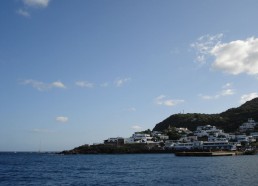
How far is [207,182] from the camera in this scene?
43562 millimetres

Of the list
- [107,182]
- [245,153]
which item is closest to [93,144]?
[245,153]

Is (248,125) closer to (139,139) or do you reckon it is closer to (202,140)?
(202,140)

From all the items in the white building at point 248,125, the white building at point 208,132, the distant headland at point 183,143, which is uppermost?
the white building at point 248,125

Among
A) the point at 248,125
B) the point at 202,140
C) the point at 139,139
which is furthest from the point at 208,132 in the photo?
the point at 139,139

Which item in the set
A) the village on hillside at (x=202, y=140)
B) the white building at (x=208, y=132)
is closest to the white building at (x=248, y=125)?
the village on hillside at (x=202, y=140)

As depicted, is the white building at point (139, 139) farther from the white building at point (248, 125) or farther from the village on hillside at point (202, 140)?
the white building at point (248, 125)

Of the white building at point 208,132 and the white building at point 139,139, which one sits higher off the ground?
the white building at point 208,132

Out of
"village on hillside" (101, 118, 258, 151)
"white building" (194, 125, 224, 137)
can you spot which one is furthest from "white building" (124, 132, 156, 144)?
"white building" (194, 125, 224, 137)

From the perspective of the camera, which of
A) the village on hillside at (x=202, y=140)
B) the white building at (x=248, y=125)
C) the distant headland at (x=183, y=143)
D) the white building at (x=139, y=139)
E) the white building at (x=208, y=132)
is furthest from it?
the white building at (x=248, y=125)

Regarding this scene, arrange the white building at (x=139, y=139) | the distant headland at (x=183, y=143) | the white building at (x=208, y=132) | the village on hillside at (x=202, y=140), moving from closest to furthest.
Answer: the distant headland at (x=183, y=143) < the village on hillside at (x=202, y=140) < the white building at (x=139, y=139) < the white building at (x=208, y=132)

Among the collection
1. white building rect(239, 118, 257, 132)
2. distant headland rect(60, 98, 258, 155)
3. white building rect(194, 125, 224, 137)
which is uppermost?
white building rect(239, 118, 257, 132)

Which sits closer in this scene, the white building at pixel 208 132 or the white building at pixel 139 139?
the white building at pixel 139 139

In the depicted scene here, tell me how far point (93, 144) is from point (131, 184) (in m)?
140

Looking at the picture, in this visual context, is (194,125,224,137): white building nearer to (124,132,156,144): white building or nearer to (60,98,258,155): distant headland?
(60,98,258,155): distant headland
